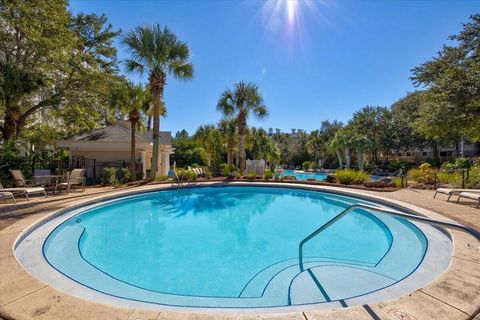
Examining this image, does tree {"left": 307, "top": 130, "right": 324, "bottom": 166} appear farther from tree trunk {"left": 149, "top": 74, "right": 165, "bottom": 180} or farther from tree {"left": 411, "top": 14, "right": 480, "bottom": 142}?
tree trunk {"left": 149, "top": 74, "right": 165, "bottom": 180}

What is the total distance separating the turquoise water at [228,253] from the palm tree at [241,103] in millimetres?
10131

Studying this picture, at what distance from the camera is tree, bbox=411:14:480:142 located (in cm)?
1129

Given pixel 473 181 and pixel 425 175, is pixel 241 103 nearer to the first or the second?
pixel 425 175

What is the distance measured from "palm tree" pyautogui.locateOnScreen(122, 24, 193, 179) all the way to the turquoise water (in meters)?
8.75

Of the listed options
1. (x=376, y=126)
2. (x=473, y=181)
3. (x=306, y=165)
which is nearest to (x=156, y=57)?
(x=473, y=181)

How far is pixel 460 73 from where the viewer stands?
1192cm

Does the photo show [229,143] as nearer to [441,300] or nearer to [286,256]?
[286,256]

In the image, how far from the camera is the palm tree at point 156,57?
46.4 feet

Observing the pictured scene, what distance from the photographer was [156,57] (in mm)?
14430

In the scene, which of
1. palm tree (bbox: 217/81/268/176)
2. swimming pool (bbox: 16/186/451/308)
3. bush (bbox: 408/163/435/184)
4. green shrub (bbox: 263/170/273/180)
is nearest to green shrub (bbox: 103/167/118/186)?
swimming pool (bbox: 16/186/451/308)

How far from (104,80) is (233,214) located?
12.2m

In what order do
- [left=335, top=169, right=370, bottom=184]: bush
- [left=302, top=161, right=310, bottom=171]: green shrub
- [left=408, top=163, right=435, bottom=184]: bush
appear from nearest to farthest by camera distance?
[left=408, top=163, right=435, bottom=184]: bush, [left=335, top=169, right=370, bottom=184]: bush, [left=302, top=161, right=310, bottom=171]: green shrub

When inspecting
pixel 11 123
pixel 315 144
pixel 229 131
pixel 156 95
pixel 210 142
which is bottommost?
pixel 11 123

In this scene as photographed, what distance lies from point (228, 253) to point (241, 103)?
14.1m
